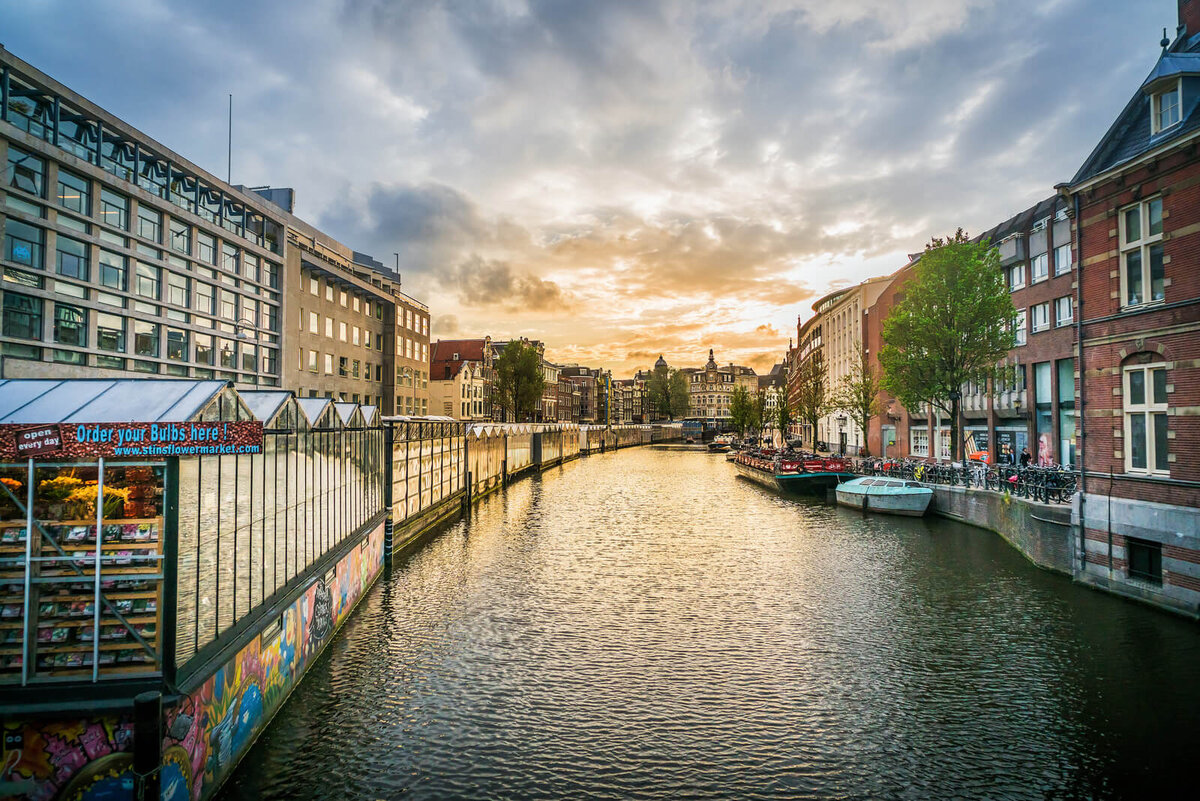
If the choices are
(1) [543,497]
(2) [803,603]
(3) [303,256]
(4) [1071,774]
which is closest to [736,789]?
(4) [1071,774]

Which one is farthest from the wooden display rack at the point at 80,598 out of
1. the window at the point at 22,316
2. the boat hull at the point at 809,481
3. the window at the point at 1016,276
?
the window at the point at 1016,276

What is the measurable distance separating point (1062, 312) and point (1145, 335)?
26.7 metres

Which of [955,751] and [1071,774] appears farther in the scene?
[955,751]

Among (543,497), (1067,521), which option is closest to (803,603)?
(1067,521)

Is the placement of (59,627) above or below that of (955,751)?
above

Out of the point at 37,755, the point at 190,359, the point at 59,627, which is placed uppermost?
the point at 190,359

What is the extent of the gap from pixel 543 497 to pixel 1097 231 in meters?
33.8

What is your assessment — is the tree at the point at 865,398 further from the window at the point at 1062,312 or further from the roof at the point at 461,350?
the roof at the point at 461,350

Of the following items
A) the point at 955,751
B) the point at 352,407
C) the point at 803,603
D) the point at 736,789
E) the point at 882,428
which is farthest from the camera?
the point at 882,428

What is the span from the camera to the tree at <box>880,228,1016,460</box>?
35500mm

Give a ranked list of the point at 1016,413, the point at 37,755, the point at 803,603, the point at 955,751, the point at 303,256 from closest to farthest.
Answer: the point at 37,755, the point at 955,751, the point at 803,603, the point at 1016,413, the point at 303,256

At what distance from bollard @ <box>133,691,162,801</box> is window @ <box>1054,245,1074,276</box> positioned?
47.2m

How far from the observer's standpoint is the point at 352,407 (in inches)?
846

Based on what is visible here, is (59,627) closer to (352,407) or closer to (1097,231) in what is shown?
(352,407)
